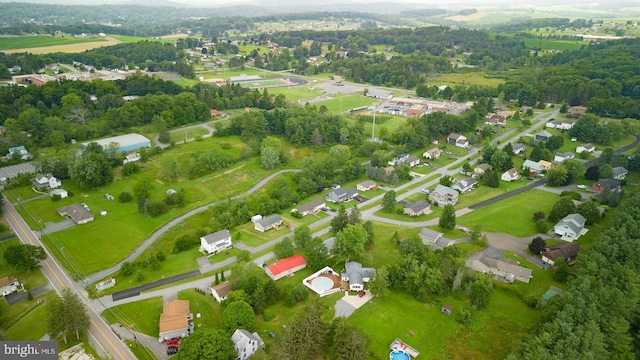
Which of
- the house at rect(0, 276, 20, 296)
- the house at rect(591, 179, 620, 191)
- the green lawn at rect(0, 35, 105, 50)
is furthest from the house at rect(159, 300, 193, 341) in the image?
the green lawn at rect(0, 35, 105, 50)

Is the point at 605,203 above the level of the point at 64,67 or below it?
below

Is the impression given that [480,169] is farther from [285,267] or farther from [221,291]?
[221,291]

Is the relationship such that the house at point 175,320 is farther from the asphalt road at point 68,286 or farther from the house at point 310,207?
the house at point 310,207

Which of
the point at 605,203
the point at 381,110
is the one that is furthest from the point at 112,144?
the point at 605,203

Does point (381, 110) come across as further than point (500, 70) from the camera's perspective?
No

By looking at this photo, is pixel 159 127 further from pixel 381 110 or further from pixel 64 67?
pixel 64 67

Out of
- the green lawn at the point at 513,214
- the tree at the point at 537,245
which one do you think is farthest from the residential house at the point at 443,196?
the tree at the point at 537,245

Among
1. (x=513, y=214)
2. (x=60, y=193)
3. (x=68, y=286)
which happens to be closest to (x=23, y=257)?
(x=68, y=286)

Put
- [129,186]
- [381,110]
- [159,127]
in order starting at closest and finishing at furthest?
1. [129,186]
2. [159,127]
3. [381,110]
